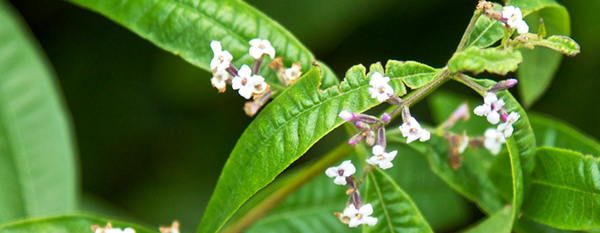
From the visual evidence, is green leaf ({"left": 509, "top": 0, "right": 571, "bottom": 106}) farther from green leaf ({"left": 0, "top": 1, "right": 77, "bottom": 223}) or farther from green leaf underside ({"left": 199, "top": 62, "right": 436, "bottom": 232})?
green leaf ({"left": 0, "top": 1, "right": 77, "bottom": 223})

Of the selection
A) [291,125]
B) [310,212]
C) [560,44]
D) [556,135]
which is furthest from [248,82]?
[556,135]

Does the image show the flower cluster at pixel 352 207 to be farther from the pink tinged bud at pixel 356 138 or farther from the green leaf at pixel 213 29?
the green leaf at pixel 213 29

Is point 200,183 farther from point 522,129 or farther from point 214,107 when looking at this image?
point 522,129

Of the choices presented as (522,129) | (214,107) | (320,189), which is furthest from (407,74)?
(214,107)

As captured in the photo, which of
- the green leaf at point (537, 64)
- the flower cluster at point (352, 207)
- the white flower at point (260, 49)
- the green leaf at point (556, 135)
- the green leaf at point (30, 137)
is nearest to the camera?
the flower cluster at point (352, 207)

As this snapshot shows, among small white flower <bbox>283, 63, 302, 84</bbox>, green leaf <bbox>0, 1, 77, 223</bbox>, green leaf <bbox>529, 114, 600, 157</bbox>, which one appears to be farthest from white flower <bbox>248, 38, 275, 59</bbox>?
green leaf <bbox>0, 1, 77, 223</bbox>

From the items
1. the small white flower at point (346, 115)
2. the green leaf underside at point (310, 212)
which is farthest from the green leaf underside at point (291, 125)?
the green leaf underside at point (310, 212)
